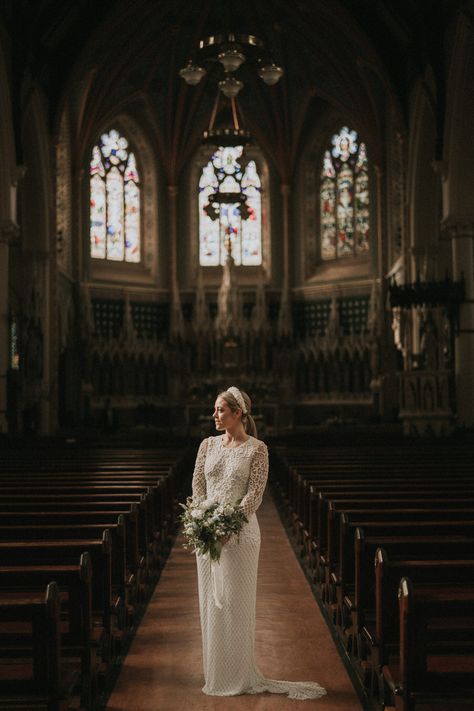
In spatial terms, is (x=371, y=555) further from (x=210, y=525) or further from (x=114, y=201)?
(x=114, y=201)

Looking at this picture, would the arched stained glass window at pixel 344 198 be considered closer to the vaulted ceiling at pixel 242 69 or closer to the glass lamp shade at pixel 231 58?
the vaulted ceiling at pixel 242 69

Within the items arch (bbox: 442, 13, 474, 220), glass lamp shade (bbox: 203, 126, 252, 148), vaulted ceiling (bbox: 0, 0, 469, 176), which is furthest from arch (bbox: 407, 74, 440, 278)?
glass lamp shade (bbox: 203, 126, 252, 148)

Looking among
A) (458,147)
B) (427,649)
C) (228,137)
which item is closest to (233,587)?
(427,649)

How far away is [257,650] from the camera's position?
6.74 m

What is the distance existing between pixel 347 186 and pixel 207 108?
6.17m

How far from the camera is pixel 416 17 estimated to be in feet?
77.0

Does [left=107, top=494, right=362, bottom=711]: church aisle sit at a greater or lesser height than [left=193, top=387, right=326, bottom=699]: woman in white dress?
lesser

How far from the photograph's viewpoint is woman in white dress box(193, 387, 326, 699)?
5.71 meters

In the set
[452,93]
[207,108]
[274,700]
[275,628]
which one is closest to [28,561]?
[274,700]

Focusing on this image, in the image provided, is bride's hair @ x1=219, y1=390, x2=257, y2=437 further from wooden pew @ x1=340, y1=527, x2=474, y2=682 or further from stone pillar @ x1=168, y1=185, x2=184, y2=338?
stone pillar @ x1=168, y1=185, x2=184, y2=338

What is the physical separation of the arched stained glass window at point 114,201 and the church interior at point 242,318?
0.11 meters

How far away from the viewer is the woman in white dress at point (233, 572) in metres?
Result: 5.71

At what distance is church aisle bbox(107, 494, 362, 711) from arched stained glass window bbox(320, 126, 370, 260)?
2550 cm

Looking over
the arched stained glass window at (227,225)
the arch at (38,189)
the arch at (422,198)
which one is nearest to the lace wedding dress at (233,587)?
the arch at (422,198)
